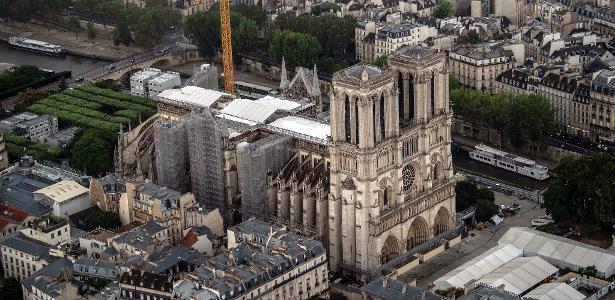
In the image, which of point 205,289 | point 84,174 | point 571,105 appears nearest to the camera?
point 205,289

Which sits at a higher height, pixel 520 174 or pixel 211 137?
pixel 211 137

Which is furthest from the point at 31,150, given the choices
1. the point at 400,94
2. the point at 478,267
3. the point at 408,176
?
the point at 478,267

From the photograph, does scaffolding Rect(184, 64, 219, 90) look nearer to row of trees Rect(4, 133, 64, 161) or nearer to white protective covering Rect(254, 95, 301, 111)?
white protective covering Rect(254, 95, 301, 111)

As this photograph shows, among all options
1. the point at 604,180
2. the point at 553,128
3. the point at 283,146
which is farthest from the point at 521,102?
the point at 283,146

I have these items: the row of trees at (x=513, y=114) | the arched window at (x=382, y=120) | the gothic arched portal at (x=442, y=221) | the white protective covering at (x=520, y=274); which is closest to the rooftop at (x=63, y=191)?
the arched window at (x=382, y=120)

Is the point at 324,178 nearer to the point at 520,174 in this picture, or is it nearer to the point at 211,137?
the point at 211,137

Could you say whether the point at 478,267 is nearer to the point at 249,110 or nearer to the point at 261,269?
the point at 261,269

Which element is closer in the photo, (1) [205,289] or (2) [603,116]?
(1) [205,289]
